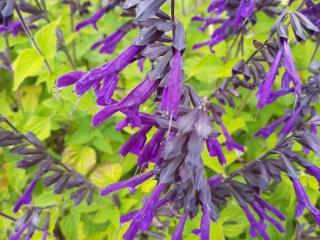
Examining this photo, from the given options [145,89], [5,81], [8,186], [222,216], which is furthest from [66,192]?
[145,89]

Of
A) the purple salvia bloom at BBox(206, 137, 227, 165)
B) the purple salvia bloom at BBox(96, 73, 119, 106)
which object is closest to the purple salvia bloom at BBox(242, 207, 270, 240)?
the purple salvia bloom at BBox(206, 137, 227, 165)

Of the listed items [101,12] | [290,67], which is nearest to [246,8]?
[290,67]

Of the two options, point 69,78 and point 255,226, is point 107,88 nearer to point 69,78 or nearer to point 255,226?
point 69,78

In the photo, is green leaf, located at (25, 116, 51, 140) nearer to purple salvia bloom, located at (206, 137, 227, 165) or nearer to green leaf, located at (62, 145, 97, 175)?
green leaf, located at (62, 145, 97, 175)

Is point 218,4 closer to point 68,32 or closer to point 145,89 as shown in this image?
point 145,89

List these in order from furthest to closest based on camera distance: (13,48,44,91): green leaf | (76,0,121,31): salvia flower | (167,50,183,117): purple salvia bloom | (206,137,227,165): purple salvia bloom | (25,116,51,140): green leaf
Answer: (76,0,121,31): salvia flower → (25,116,51,140): green leaf → (13,48,44,91): green leaf → (206,137,227,165): purple salvia bloom → (167,50,183,117): purple salvia bloom

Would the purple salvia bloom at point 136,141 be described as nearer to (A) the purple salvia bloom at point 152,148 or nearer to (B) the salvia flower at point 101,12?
(A) the purple salvia bloom at point 152,148
